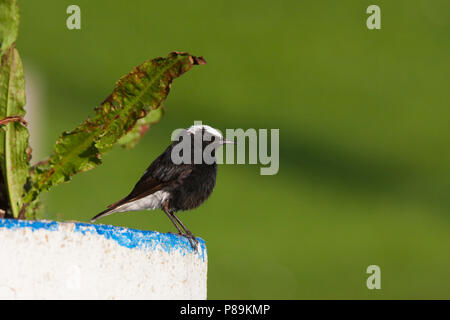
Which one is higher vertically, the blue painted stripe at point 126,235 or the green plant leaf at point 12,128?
the green plant leaf at point 12,128

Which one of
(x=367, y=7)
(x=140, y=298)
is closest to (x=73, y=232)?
(x=140, y=298)

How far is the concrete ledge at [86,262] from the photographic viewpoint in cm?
118

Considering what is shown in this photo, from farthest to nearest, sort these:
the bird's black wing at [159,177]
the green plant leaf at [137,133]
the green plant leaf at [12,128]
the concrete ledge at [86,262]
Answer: the green plant leaf at [137,133] < the bird's black wing at [159,177] < the green plant leaf at [12,128] < the concrete ledge at [86,262]

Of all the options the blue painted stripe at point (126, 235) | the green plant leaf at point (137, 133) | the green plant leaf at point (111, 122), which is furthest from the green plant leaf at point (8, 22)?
the blue painted stripe at point (126, 235)

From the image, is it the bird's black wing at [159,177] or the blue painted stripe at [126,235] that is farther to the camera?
the bird's black wing at [159,177]

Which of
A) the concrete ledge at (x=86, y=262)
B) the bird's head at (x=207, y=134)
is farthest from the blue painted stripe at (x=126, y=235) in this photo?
the bird's head at (x=207, y=134)

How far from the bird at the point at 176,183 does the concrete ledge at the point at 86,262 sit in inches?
17.5

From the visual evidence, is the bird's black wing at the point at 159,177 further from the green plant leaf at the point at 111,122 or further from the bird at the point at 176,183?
the green plant leaf at the point at 111,122

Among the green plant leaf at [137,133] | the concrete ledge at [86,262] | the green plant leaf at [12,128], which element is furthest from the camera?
the green plant leaf at [137,133]

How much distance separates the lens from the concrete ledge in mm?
1183

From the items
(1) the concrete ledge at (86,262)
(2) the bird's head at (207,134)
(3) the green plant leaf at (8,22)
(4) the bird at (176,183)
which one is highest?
(3) the green plant leaf at (8,22)

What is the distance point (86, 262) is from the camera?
1253mm
